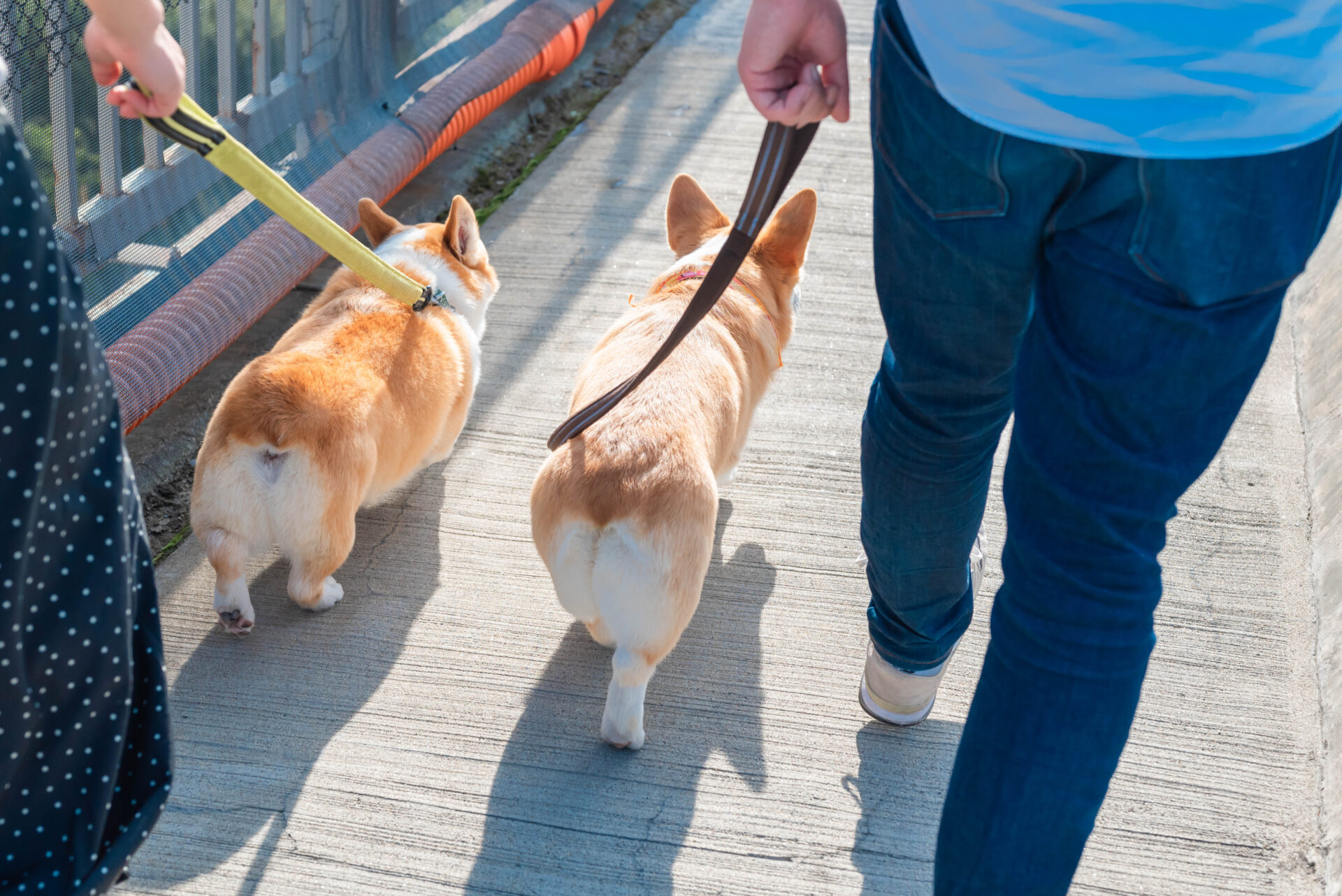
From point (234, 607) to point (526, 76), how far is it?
3.08 metres

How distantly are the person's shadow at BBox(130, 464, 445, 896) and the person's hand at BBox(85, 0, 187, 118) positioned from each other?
1.06m

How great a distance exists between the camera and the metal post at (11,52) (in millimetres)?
2492

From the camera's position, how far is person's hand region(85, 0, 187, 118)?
1.34 meters

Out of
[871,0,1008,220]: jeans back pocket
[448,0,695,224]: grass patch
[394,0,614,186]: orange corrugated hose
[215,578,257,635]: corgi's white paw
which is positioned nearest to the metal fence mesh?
[394,0,614,186]: orange corrugated hose

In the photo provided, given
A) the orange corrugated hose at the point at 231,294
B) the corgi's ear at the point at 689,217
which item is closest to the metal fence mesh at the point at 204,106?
the orange corrugated hose at the point at 231,294

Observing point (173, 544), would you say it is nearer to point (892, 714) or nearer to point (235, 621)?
point (235, 621)

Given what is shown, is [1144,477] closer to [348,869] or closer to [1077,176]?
[1077,176]

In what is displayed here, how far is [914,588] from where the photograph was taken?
187 cm

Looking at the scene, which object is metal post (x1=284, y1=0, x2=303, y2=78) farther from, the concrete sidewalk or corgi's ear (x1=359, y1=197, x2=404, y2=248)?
the concrete sidewalk

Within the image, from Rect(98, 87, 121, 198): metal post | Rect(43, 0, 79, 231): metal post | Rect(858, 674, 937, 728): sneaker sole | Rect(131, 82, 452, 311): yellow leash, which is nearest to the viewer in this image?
Rect(131, 82, 452, 311): yellow leash

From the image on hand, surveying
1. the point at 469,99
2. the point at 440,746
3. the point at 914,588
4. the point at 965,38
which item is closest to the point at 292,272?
the point at 469,99

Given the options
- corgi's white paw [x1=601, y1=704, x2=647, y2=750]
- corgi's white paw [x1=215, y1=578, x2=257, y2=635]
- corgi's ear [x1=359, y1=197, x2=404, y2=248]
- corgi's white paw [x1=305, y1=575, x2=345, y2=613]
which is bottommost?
corgi's white paw [x1=305, y1=575, x2=345, y2=613]

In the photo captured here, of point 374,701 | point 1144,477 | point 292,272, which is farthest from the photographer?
point 292,272

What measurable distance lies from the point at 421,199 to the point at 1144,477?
3.65 m
